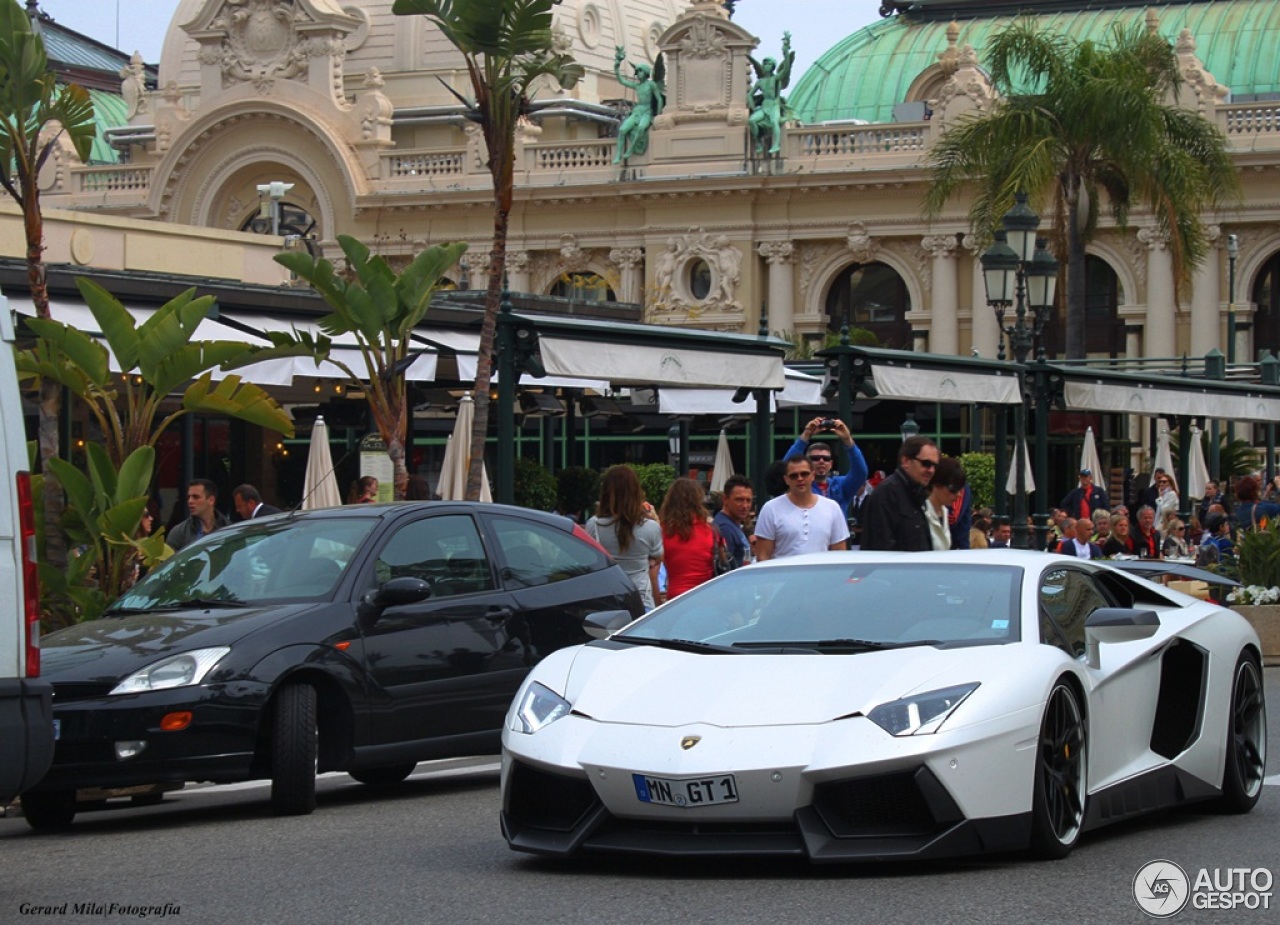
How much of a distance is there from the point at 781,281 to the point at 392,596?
53150 millimetres

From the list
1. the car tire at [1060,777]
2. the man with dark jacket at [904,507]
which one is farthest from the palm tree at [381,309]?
the car tire at [1060,777]

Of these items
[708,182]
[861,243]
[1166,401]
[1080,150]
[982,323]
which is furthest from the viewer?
[708,182]

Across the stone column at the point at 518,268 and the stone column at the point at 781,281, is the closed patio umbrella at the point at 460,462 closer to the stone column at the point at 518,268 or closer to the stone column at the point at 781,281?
the stone column at the point at 781,281

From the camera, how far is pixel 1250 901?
754cm

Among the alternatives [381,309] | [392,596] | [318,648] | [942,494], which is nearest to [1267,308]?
[381,309]

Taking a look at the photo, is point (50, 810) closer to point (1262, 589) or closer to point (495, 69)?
point (495, 69)

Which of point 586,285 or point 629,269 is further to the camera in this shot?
point 586,285

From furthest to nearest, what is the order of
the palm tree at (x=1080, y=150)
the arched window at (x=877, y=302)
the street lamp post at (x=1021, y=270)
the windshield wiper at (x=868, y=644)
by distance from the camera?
the arched window at (x=877, y=302)
the palm tree at (x=1080, y=150)
the street lamp post at (x=1021, y=270)
the windshield wiper at (x=868, y=644)

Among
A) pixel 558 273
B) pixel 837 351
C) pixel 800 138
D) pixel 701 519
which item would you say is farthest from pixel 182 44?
pixel 701 519

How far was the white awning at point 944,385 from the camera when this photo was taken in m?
20.7

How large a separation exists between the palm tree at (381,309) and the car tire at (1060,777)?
11890 mm

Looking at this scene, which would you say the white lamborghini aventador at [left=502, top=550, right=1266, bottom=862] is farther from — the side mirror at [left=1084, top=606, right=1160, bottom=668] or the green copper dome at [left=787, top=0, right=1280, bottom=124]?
the green copper dome at [left=787, top=0, right=1280, bottom=124]

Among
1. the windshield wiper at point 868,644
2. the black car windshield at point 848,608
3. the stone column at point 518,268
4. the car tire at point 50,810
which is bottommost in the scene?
the car tire at point 50,810

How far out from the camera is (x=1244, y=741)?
1005 centimetres
